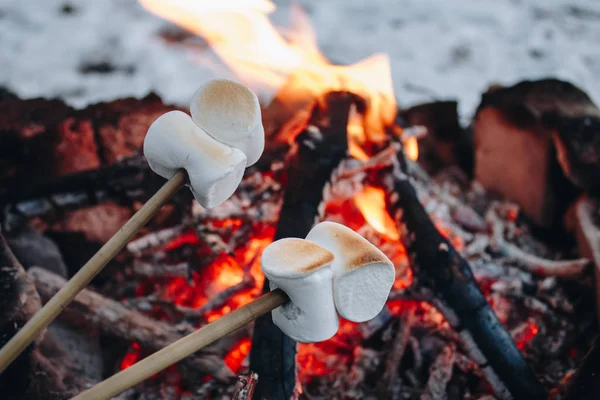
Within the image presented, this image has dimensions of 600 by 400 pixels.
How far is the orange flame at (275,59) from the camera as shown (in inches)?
105

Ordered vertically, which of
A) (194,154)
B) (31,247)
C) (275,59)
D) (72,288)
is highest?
(194,154)

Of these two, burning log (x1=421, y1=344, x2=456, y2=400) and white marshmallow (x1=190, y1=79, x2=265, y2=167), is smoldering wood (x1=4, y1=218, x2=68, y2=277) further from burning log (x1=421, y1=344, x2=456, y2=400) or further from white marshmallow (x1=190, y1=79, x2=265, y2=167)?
burning log (x1=421, y1=344, x2=456, y2=400)

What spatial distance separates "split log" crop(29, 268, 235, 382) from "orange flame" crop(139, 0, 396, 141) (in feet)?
4.37

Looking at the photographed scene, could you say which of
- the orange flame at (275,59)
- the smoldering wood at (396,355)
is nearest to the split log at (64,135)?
the orange flame at (275,59)

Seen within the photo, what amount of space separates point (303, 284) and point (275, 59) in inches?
86.9

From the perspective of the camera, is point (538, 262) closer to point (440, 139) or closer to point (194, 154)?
point (440, 139)

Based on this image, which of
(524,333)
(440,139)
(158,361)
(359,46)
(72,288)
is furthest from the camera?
(359,46)

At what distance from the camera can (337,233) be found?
3.78ft

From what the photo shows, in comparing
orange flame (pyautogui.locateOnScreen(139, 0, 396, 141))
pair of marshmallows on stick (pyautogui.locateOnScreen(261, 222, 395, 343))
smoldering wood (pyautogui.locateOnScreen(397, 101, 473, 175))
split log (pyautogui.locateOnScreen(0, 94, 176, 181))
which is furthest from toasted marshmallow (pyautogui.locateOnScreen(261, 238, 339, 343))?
smoldering wood (pyautogui.locateOnScreen(397, 101, 473, 175))

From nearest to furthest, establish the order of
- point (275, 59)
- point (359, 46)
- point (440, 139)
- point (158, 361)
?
point (158, 361)
point (275, 59)
point (440, 139)
point (359, 46)

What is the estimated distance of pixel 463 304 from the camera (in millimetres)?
1795

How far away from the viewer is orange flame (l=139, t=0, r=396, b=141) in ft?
8.75

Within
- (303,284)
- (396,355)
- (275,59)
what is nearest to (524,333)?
(396,355)

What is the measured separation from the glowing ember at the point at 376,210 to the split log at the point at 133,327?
80cm
